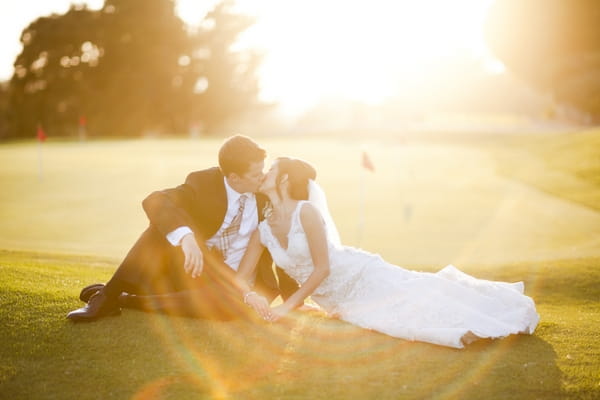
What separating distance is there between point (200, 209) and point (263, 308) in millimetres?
963

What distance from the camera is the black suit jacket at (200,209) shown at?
407 cm

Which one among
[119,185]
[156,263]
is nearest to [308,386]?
[156,263]

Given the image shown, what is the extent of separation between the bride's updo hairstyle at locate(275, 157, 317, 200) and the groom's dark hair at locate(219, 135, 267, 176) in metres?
0.18

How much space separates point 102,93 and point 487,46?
34.9m

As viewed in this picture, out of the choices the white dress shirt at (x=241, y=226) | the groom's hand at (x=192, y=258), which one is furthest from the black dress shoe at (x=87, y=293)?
the groom's hand at (x=192, y=258)

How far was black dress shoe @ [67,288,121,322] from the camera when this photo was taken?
13.1ft

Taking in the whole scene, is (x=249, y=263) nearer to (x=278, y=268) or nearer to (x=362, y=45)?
(x=278, y=268)

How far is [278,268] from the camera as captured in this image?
15.3 ft

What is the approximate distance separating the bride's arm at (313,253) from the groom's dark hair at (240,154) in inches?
20.5

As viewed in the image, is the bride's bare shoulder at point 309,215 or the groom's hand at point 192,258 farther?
the bride's bare shoulder at point 309,215

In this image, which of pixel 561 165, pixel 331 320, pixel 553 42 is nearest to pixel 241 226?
pixel 331 320

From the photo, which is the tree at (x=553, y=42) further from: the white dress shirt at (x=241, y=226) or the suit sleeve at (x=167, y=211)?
the suit sleeve at (x=167, y=211)

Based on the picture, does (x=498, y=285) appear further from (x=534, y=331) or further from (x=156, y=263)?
(x=156, y=263)

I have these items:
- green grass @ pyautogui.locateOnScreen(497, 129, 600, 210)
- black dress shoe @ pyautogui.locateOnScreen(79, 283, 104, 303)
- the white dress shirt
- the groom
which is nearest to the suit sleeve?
the groom
